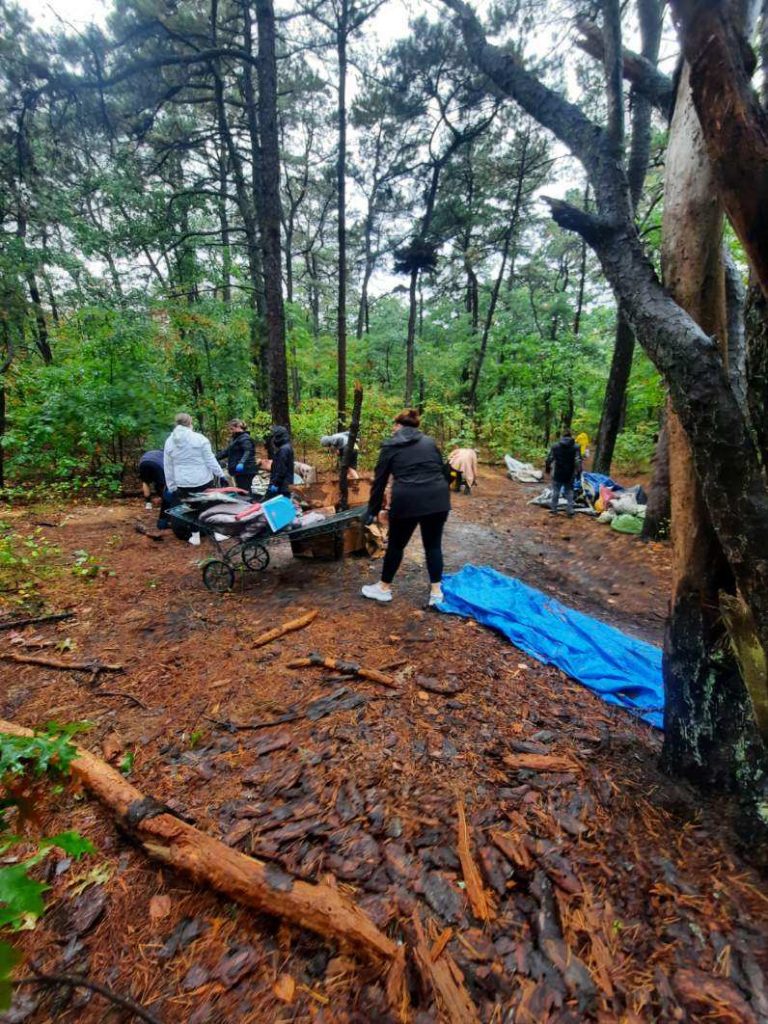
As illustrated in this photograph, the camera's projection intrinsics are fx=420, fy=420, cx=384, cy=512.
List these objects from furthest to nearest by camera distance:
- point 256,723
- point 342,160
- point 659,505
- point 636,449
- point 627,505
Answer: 1. point 636,449
2. point 342,160
3. point 627,505
4. point 659,505
5. point 256,723

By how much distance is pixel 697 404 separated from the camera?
1647 mm

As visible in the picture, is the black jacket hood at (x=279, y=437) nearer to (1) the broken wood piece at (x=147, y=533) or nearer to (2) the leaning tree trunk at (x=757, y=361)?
(1) the broken wood piece at (x=147, y=533)

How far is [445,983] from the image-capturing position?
1.34 m

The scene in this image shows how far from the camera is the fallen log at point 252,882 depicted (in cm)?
142

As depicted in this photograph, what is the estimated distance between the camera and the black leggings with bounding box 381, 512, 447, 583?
4.00 m

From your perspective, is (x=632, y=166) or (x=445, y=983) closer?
(x=445, y=983)

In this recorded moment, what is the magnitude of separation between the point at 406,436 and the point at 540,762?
8.83ft

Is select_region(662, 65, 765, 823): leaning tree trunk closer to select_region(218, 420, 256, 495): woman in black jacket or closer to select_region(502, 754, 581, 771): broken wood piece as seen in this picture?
select_region(502, 754, 581, 771): broken wood piece

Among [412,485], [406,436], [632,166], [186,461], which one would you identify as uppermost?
[632,166]

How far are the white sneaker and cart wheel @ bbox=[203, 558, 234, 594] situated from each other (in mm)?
1469

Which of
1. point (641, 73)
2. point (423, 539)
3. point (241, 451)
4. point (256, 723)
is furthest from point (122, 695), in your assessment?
point (641, 73)

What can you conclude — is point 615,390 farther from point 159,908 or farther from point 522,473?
point 159,908

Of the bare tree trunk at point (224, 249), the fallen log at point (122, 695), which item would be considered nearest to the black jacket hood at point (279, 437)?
the fallen log at point (122, 695)

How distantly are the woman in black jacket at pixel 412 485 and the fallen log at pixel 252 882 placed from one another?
2702 millimetres
